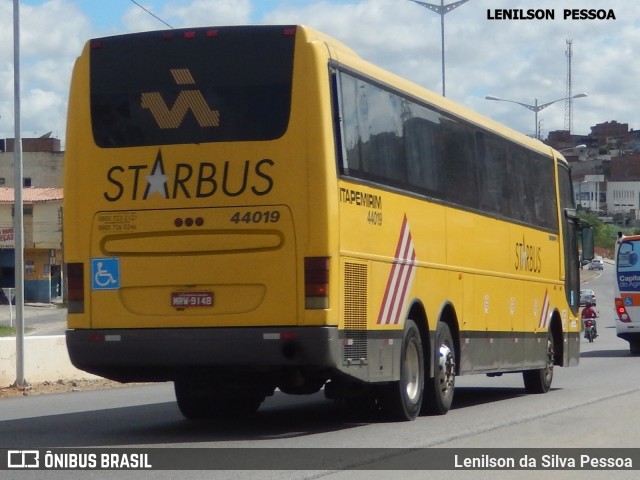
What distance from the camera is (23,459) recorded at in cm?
1060

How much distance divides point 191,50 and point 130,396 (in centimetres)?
833

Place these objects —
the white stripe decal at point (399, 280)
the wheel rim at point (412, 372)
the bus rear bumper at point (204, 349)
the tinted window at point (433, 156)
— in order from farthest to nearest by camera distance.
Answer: the wheel rim at point (412, 372) → the white stripe decal at point (399, 280) → the tinted window at point (433, 156) → the bus rear bumper at point (204, 349)

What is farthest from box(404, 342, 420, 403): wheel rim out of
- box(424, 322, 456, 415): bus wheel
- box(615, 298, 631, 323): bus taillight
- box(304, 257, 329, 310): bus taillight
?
box(615, 298, 631, 323): bus taillight

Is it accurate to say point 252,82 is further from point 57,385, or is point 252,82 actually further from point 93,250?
point 57,385

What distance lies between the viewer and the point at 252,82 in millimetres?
12148

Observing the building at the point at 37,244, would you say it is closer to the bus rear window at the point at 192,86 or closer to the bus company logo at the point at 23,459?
the bus rear window at the point at 192,86

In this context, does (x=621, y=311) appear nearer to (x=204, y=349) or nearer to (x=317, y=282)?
(x=317, y=282)

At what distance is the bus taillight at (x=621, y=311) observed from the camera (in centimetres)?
3553

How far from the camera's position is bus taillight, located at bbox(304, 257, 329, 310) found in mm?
11781

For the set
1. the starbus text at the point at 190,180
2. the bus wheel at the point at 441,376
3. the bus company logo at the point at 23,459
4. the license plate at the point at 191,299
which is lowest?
the bus company logo at the point at 23,459

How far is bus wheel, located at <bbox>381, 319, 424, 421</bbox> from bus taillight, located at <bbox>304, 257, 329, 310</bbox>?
207 cm

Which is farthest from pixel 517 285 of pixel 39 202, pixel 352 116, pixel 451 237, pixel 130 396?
pixel 39 202

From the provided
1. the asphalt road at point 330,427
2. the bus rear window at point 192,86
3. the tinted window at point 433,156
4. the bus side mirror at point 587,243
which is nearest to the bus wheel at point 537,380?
the asphalt road at point 330,427

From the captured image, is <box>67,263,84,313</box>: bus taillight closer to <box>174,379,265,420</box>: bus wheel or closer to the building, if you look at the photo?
<box>174,379,265,420</box>: bus wheel
